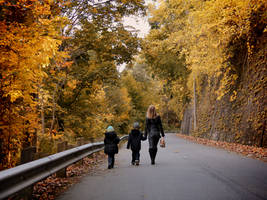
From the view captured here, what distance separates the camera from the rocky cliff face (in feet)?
44.5

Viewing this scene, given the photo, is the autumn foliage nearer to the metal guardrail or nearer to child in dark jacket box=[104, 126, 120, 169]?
child in dark jacket box=[104, 126, 120, 169]

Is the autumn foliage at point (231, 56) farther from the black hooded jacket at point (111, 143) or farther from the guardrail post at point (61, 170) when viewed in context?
the guardrail post at point (61, 170)

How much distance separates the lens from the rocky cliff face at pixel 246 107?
534 inches

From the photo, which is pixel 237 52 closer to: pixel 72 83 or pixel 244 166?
pixel 72 83

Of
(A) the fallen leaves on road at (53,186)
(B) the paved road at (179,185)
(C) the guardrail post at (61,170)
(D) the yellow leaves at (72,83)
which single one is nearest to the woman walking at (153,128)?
(B) the paved road at (179,185)

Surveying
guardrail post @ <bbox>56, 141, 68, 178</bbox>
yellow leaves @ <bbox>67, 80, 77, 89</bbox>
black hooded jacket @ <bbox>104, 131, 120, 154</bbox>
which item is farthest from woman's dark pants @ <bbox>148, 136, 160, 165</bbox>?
yellow leaves @ <bbox>67, 80, 77, 89</bbox>

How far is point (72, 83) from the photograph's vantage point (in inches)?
602

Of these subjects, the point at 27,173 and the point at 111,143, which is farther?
the point at 111,143

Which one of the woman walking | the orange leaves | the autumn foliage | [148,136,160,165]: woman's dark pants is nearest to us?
the orange leaves

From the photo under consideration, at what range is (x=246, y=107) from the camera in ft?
50.9

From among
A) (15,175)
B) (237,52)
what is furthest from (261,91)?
(15,175)

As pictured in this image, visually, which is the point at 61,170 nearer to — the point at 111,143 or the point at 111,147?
the point at 111,147

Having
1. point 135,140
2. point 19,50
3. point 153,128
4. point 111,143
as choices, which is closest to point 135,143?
point 135,140

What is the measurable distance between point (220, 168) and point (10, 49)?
20.6 feet
